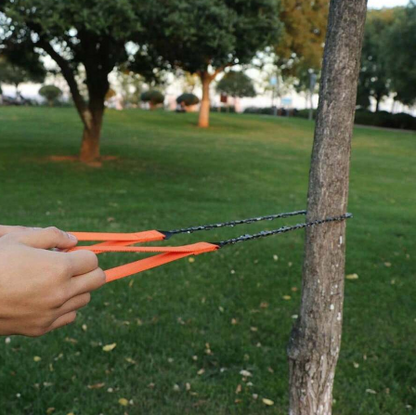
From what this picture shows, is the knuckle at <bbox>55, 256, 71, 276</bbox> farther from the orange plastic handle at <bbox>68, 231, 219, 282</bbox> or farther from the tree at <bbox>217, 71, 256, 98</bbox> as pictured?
the tree at <bbox>217, 71, 256, 98</bbox>

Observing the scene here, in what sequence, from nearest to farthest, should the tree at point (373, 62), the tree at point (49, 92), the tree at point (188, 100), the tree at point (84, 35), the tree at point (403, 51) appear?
the tree at point (84, 35)
the tree at point (403, 51)
the tree at point (373, 62)
the tree at point (188, 100)
the tree at point (49, 92)

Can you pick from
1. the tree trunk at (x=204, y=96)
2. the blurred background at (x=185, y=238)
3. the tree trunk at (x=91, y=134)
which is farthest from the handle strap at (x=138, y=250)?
the tree trunk at (x=204, y=96)

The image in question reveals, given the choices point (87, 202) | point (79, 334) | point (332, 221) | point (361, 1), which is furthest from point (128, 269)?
point (87, 202)

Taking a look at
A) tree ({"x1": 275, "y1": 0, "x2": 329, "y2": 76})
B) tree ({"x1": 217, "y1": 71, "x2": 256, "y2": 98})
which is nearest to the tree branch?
tree ({"x1": 275, "y1": 0, "x2": 329, "y2": 76})

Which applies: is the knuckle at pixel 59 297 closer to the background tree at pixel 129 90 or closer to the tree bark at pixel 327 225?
the tree bark at pixel 327 225

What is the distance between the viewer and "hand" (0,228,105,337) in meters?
1.33

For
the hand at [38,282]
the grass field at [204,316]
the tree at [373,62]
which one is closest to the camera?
the hand at [38,282]

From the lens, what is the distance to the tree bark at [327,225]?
7.34 feet

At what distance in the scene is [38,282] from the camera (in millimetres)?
1338

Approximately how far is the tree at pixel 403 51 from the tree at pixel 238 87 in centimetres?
3210

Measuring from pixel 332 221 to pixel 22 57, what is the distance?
1346 centimetres

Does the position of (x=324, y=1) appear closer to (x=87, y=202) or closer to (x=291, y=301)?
(x=87, y=202)

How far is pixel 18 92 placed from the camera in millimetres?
57844

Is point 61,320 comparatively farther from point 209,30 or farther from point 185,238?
point 209,30
